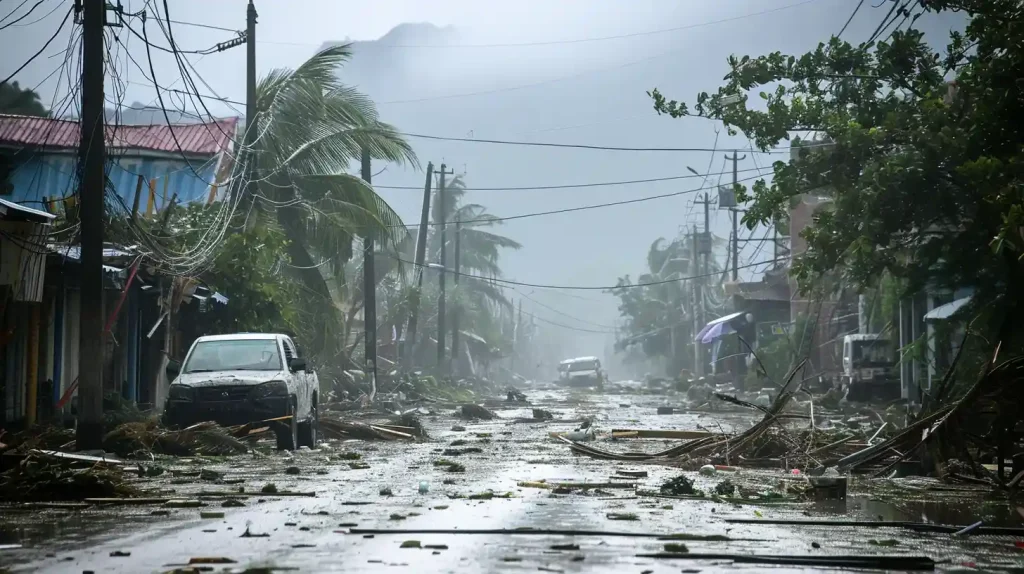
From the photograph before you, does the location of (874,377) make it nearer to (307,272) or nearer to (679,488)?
(307,272)

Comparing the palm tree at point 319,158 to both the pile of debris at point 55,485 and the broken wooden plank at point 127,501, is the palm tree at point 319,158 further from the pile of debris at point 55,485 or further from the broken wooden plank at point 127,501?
the broken wooden plank at point 127,501

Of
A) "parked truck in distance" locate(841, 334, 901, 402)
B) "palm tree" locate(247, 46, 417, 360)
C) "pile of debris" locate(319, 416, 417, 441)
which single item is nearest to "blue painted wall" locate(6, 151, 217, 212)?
"palm tree" locate(247, 46, 417, 360)

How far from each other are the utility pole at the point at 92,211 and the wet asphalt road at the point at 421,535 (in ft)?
10.3

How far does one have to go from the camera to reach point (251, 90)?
29.2 metres

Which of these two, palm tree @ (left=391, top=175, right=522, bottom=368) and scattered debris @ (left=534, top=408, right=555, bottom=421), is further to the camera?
palm tree @ (left=391, top=175, right=522, bottom=368)

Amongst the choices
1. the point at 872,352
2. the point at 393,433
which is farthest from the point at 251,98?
the point at 872,352

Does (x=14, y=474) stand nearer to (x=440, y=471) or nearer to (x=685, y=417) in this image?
(x=440, y=471)

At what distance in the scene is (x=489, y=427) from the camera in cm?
2831

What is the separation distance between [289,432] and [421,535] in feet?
34.8

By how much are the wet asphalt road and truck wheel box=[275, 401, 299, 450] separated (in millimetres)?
3751

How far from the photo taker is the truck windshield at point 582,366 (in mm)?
79812

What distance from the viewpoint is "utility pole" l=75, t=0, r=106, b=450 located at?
1683cm

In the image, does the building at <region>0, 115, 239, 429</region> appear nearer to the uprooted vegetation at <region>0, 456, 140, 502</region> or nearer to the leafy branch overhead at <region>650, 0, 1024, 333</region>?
the uprooted vegetation at <region>0, 456, 140, 502</region>

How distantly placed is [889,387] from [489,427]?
53.5 ft
